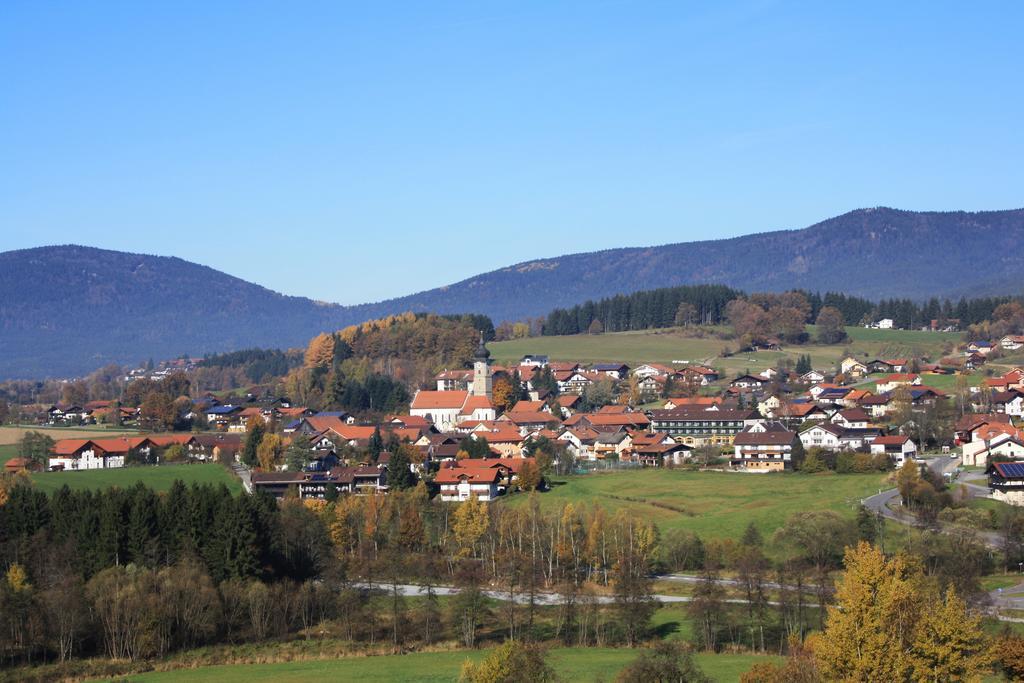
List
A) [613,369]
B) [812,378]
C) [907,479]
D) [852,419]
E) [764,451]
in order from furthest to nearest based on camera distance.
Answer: [613,369] → [812,378] → [852,419] → [764,451] → [907,479]

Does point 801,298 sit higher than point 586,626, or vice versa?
point 801,298

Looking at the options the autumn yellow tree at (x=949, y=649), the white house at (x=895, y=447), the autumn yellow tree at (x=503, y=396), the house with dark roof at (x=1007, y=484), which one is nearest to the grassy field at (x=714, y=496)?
the white house at (x=895, y=447)

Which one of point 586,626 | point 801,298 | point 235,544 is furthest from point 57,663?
point 801,298

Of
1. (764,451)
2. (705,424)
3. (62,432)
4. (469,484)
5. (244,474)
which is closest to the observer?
(469,484)

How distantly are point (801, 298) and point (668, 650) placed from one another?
12164 centimetres

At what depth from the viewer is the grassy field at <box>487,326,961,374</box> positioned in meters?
125

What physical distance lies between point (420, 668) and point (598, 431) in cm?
4622

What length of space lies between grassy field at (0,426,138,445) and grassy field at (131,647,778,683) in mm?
52736

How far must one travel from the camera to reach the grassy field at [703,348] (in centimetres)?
12456

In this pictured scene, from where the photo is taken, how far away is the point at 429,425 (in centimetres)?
8719

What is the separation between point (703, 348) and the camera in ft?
438

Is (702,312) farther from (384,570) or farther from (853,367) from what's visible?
(384,570)

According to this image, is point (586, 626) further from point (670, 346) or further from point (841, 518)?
point (670, 346)

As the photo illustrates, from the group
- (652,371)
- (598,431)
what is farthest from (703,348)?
(598,431)
